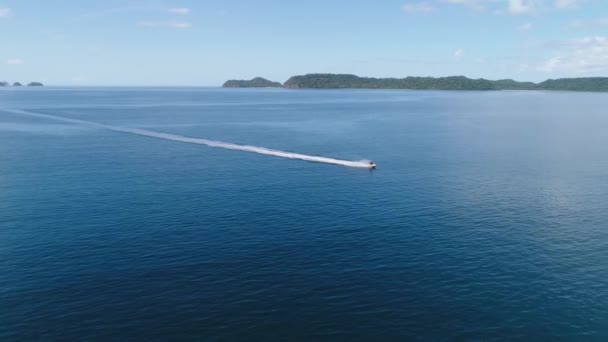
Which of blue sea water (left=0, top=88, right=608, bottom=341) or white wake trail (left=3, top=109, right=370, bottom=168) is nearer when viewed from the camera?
blue sea water (left=0, top=88, right=608, bottom=341)

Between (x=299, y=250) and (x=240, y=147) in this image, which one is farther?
(x=240, y=147)

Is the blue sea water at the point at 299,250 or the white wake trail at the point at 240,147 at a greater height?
the white wake trail at the point at 240,147

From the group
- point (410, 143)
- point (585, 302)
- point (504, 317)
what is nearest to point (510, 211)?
point (585, 302)

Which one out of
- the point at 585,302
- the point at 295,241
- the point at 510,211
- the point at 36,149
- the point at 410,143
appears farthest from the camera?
the point at 410,143

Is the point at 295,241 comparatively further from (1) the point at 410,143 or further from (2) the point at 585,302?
(1) the point at 410,143

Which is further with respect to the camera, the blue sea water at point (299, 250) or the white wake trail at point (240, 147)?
the white wake trail at point (240, 147)

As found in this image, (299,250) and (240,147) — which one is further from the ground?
(240,147)

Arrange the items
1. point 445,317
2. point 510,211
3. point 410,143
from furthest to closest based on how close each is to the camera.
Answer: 1. point 410,143
2. point 510,211
3. point 445,317

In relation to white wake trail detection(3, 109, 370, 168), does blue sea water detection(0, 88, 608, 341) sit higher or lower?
lower
